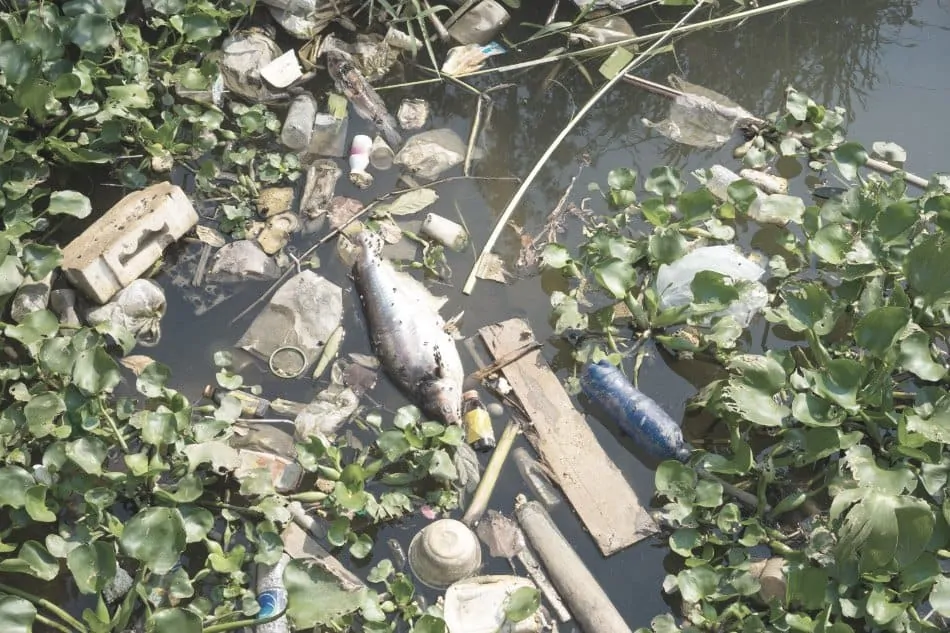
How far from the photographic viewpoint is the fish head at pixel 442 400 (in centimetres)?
280

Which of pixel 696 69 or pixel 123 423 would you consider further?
pixel 696 69

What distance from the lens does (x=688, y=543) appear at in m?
2.58

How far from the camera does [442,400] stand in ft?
9.21

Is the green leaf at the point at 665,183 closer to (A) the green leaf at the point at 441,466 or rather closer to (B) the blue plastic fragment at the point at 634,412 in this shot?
(B) the blue plastic fragment at the point at 634,412

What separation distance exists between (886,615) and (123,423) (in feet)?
7.96

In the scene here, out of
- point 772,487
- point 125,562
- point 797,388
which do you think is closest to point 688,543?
point 772,487

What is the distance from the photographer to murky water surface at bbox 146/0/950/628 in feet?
10.0

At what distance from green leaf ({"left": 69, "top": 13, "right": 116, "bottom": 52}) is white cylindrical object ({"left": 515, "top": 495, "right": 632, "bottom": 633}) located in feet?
8.38

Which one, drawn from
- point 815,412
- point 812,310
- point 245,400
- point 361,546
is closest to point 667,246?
point 812,310

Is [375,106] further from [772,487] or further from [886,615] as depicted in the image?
[886,615]

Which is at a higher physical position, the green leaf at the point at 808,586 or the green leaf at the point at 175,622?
the green leaf at the point at 808,586

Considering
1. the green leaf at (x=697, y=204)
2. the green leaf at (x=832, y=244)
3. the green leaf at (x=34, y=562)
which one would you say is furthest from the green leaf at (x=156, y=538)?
the green leaf at (x=832, y=244)

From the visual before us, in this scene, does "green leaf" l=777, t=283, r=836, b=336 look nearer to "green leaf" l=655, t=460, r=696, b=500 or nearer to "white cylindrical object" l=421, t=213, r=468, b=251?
"green leaf" l=655, t=460, r=696, b=500

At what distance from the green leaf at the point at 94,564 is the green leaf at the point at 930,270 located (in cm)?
269
